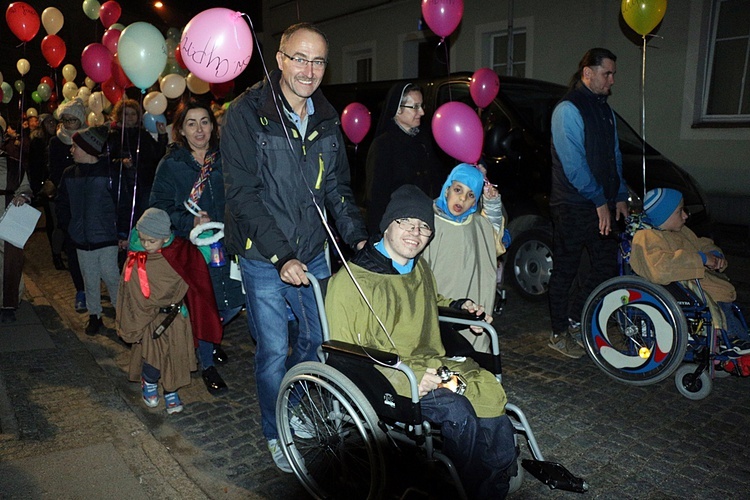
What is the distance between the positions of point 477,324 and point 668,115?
27.3ft

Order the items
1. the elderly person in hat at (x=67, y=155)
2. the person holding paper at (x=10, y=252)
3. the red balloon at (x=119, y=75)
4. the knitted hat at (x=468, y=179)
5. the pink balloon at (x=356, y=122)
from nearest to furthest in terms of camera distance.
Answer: the knitted hat at (x=468, y=179)
the person holding paper at (x=10, y=252)
the elderly person in hat at (x=67, y=155)
the pink balloon at (x=356, y=122)
the red balloon at (x=119, y=75)

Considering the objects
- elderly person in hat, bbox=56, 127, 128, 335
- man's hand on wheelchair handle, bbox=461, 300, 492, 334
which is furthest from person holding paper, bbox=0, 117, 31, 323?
man's hand on wheelchair handle, bbox=461, 300, 492, 334

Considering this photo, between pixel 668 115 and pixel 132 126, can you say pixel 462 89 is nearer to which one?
pixel 132 126

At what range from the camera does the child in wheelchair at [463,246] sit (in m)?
3.84

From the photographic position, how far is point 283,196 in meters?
3.20

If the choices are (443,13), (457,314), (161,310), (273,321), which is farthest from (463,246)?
(443,13)

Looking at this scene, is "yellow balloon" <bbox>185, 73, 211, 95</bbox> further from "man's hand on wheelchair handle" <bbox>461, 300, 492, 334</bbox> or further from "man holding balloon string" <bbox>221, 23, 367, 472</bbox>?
"man's hand on wheelchair handle" <bbox>461, 300, 492, 334</bbox>

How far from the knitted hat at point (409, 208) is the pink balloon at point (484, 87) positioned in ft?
11.4

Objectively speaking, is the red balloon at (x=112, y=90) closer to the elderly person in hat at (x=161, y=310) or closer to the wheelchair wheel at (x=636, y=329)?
the elderly person in hat at (x=161, y=310)

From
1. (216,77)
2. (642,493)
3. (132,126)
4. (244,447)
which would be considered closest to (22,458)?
(244,447)

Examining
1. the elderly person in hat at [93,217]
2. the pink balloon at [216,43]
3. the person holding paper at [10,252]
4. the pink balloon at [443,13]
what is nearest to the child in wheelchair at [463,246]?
the pink balloon at [216,43]

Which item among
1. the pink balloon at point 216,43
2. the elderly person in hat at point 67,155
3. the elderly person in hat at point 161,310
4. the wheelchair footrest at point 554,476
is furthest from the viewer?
the elderly person in hat at point 67,155

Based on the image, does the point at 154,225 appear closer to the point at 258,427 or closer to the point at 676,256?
the point at 258,427

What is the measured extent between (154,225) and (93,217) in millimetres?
1921
